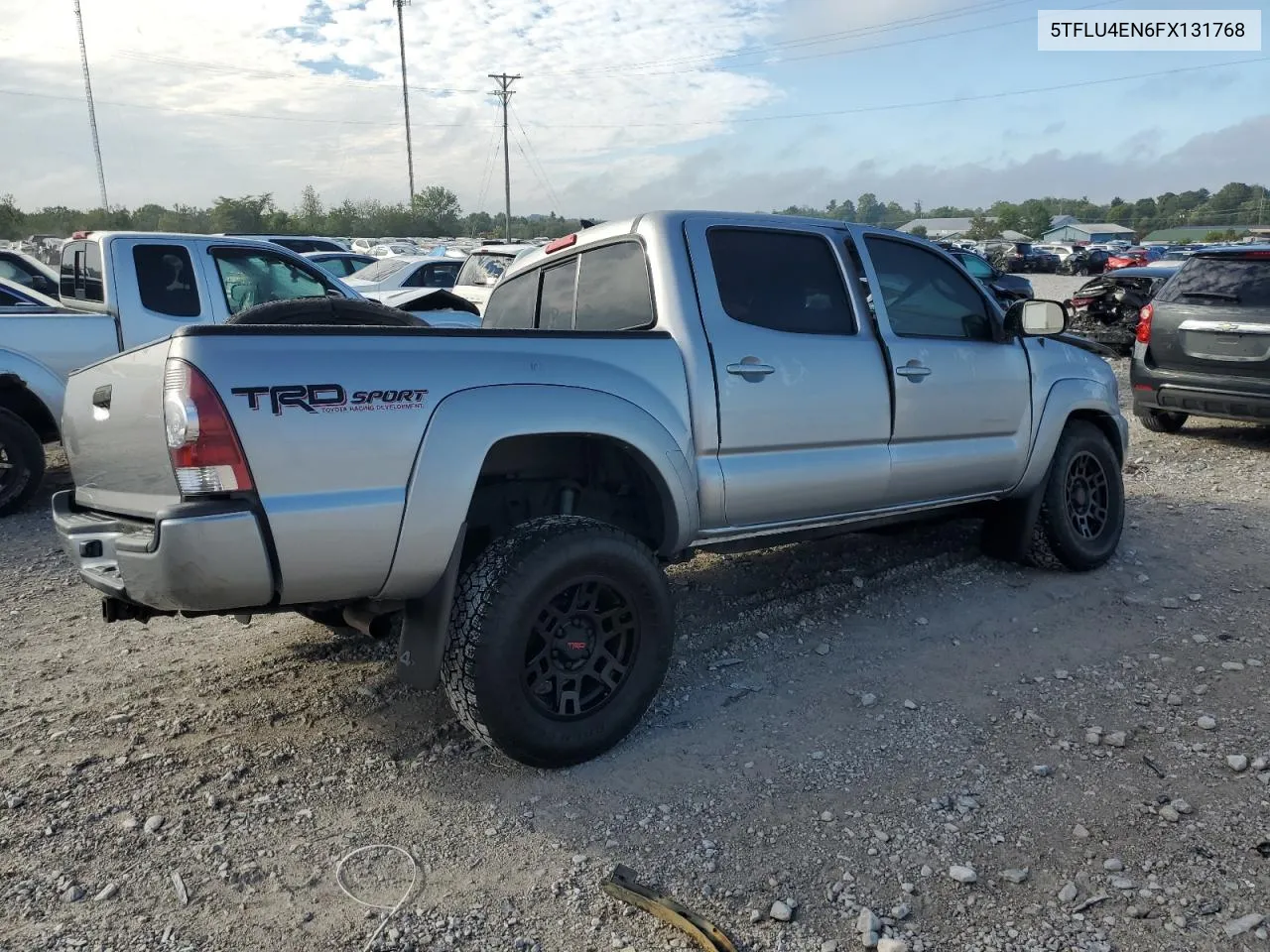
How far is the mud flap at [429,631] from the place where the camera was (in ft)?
10.6

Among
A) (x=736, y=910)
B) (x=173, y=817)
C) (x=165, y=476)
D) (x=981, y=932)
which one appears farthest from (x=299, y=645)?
(x=981, y=932)

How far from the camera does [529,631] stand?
3.25 metres

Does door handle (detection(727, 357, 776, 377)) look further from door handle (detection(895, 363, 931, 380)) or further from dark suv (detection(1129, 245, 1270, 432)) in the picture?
dark suv (detection(1129, 245, 1270, 432))

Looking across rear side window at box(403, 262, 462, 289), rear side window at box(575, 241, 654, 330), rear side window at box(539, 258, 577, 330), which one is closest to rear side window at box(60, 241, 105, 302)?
rear side window at box(539, 258, 577, 330)

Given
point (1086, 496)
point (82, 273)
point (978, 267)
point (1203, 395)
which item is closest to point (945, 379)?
point (1086, 496)

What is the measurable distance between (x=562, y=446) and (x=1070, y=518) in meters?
3.17

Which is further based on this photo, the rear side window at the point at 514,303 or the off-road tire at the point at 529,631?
the rear side window at the point at 514,303

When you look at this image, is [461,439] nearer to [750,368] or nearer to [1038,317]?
[750,368]

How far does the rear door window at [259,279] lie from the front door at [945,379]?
202 inches

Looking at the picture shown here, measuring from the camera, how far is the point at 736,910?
106 inches

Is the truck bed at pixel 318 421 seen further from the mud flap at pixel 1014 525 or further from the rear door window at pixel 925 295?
the mud flap at pixel 1014 525

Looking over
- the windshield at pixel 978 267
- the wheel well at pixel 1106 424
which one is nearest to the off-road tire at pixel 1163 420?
the wheel well at pixel 1106 424

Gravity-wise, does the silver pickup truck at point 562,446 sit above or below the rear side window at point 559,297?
below

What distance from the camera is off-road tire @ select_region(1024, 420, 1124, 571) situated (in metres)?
5.30
